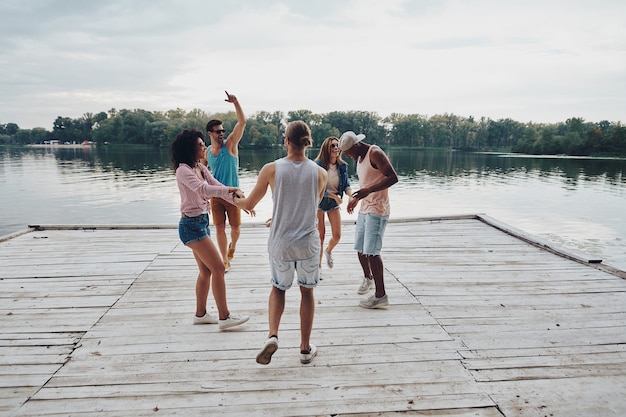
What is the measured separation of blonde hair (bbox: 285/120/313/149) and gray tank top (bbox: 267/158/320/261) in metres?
0.12

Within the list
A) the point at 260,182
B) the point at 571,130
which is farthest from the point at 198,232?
the point at 571,130

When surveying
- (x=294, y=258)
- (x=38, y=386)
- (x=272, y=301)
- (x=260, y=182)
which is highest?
(x=260, y=182)

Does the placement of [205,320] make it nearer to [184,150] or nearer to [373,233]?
[184,150]

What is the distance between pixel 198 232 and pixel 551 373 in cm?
302

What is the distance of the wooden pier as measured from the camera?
2.55 metres

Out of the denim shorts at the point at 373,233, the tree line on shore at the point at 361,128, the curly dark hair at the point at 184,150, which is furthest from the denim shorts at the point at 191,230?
the tree line on shore at the point at 361,128

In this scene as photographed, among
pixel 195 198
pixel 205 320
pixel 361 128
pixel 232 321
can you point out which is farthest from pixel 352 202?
pixel 361 128

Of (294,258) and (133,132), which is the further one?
(133,132)

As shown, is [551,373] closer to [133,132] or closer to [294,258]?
[294,258]

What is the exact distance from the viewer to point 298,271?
2.80 metres

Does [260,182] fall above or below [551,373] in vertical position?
above

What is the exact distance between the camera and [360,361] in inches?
119

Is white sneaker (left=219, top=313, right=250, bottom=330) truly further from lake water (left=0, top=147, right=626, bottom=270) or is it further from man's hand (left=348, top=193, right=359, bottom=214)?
lake water (left=0, top=147, right=626, bottom=270)

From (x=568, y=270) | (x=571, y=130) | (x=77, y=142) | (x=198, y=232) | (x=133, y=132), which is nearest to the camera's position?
(x=198, y=232)
